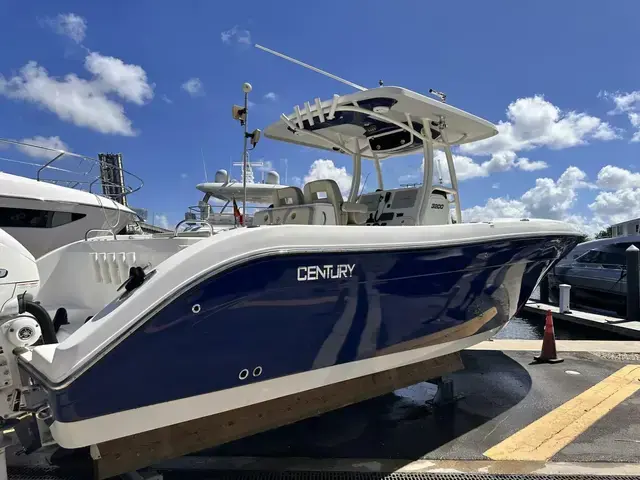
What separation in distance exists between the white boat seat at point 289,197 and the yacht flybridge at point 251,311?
11.0 inches

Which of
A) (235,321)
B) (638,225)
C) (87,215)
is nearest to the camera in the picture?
(235,321)

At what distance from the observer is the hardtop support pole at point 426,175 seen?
408 cm

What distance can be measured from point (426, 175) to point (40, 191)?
7.97 metres

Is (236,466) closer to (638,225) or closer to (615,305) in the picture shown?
(615,305)

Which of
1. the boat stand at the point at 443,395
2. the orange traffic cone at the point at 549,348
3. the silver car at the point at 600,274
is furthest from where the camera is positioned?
the silver car at the point at 600,274

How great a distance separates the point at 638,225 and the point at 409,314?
52.0 feet

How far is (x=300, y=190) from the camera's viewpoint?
163 inches

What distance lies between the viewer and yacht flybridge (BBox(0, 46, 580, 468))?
187cm

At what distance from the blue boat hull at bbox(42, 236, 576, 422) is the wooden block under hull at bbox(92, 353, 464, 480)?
0.29 metres

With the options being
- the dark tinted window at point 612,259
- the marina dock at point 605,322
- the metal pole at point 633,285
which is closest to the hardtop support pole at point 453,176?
the marina dock at point 605,322

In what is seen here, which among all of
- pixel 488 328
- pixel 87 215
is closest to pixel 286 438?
pixel 488 328

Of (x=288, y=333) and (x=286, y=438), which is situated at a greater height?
(x=288, y=333)

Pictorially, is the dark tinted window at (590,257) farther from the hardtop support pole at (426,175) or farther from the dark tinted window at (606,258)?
the hardtop support pole at (426,175)

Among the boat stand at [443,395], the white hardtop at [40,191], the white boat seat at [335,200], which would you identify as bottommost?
the boat stand at [443,395]
